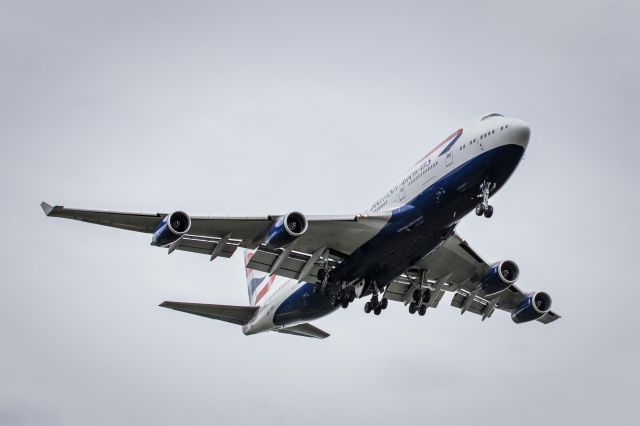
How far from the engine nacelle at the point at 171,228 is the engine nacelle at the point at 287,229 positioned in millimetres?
3292

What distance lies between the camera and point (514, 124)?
34344 mm

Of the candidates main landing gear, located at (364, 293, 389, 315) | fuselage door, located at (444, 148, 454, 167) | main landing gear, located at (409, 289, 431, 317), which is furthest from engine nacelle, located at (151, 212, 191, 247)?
main landing gear, located at (409, 289, 431, 317)

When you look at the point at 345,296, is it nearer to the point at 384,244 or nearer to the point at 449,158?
the point at 384,244

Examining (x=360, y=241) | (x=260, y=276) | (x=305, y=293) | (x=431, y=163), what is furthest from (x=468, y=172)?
(x=260, y=276)

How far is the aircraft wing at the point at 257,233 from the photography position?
35.6m

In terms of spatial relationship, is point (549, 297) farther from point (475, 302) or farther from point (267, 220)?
point (267, 220)

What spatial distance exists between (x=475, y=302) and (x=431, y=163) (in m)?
13.8

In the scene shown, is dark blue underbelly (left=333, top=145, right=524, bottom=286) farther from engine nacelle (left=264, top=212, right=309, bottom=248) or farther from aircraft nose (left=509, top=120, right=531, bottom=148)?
engine nacelle (left=264, top=212, right=309, bottom=248)

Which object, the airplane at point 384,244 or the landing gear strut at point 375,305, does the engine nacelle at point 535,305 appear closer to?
the airplane at point 384,244

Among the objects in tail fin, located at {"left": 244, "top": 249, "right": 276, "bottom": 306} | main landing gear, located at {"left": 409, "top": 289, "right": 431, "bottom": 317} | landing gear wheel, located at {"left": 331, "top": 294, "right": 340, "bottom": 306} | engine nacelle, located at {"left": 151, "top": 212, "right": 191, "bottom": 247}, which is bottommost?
engine nacelle, located at {"left": 151, "top": 212, "right": 191, "bottom": 247}

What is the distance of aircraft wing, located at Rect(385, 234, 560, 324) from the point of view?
4297 cm

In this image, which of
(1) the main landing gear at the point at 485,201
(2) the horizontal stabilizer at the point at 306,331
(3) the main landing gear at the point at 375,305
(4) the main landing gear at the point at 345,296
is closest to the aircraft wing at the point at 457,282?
(3) the main landing gear at the point at 375,305

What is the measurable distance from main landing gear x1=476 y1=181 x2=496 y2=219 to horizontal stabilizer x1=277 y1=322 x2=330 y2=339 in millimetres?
15058

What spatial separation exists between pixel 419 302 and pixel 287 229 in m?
11.1
